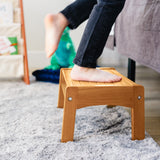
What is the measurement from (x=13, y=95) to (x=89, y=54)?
78 centimetres

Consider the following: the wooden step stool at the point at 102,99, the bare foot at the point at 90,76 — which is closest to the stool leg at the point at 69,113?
the wooden step stool at the point at 102,99

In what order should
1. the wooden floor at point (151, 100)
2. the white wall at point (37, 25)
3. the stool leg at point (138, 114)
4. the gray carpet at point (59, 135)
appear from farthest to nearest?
the white wall at point (37, 25) → the wooden floor at point (151, 100) → the stool leg at point (138, 114) → the gray carpet at point (59, 135)

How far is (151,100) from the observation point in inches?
53.2

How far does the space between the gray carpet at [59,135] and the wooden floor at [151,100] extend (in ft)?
0.27

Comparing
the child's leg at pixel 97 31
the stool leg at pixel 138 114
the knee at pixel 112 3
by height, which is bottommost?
the stool leg at pixel 138 114

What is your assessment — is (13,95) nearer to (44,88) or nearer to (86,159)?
(44,88)

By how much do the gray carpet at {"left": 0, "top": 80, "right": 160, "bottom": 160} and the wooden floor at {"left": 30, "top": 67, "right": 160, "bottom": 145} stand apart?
8 centimetres

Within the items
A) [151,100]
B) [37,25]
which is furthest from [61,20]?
[37,25]

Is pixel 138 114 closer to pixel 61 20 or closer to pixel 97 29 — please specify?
pixel 97 29

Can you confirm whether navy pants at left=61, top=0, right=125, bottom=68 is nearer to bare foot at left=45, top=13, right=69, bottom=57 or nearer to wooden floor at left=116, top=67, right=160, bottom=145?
bare foot at left=45, top=13, right=69, bottom=57

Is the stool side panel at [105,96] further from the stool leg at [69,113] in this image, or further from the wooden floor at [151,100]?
the wooden floor at [151,100]

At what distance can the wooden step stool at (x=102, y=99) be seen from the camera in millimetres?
833

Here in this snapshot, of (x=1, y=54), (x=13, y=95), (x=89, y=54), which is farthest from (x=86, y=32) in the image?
(x=1, y=54)

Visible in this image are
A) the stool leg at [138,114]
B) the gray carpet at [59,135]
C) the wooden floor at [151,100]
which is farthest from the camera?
the wooden floor at [151,100]
